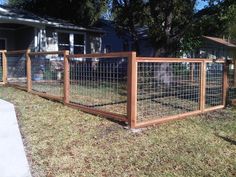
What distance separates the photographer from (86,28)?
21.2 m

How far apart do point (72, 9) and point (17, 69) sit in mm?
12956

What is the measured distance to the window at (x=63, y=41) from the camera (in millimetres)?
20719

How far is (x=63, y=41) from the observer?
20969 millimetres

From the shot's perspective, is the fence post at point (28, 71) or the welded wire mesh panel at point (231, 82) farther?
the fence post at point (28, 71)

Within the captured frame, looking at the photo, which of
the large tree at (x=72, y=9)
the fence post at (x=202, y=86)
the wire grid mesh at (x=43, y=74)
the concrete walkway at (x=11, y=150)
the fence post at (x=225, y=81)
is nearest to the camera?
the concrete walkway at (x=11, y=150)

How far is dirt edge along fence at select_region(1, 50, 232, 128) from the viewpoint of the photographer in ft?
24.3

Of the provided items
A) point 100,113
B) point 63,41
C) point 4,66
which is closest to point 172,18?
point 63,41

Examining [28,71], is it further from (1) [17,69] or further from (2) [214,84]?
(2) [214,84]

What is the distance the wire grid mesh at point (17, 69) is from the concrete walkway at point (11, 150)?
4552mm

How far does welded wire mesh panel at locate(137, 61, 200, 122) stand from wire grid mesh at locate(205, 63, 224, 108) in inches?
16.5

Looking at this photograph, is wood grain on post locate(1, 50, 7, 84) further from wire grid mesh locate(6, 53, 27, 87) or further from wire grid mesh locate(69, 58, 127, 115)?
wire grid mesh locate(69, 58, 127, 115)

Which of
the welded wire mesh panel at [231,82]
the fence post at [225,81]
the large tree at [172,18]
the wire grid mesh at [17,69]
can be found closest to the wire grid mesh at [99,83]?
the fence post at [225,81]

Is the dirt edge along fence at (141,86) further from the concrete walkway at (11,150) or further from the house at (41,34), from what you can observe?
the house at (41,34)

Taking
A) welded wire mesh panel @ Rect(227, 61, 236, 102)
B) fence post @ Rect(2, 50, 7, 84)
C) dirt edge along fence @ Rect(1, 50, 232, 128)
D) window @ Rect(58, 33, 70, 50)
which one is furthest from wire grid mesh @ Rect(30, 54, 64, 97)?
window @ Rect(58, 33, 70, 50)
